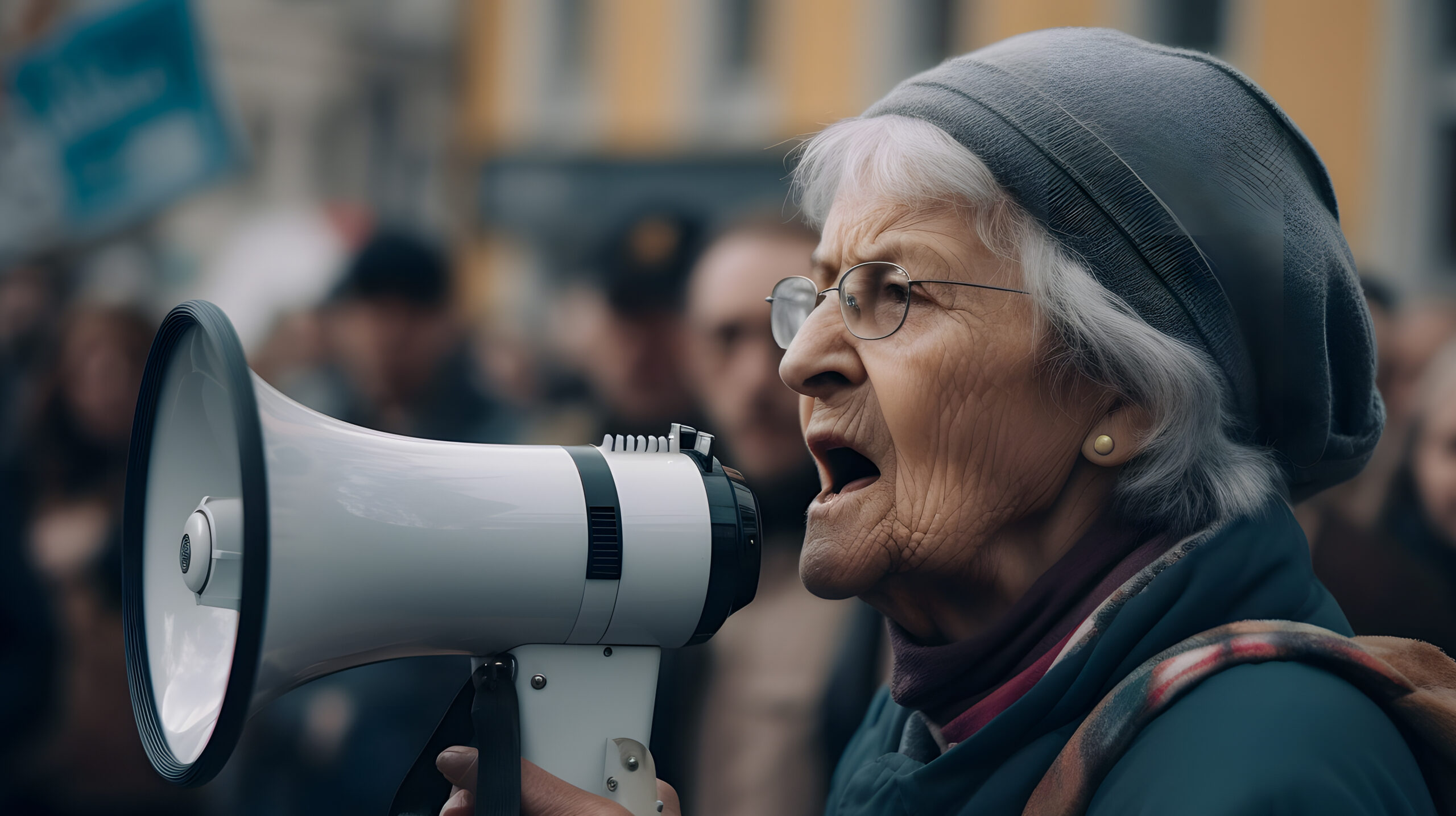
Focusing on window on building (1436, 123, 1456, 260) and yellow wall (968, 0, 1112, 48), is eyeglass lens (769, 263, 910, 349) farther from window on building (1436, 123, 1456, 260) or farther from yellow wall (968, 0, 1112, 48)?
yellow wall (968, 0, 1112, 48)

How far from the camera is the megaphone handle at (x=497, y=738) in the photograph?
1.49 metres

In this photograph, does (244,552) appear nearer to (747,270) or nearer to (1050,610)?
(1050,610)

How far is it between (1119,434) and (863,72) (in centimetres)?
1108

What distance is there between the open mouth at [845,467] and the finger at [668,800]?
453 millimetres

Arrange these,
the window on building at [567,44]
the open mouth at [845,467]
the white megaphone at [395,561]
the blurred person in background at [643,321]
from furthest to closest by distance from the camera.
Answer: the window on building at [567,44], the blurred person in background at [643,321], the open mouth at [845,467], the white megaphone at [395,561]

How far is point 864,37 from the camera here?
1209cm

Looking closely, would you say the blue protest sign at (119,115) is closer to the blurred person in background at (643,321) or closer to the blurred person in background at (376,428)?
the blurred person in background at (376,428)

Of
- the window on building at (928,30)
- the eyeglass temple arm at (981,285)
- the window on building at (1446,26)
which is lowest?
the window on building at (928,30)

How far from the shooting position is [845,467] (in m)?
1.74

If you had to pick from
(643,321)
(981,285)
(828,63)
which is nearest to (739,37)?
(828,63)

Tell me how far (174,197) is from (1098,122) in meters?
4.09

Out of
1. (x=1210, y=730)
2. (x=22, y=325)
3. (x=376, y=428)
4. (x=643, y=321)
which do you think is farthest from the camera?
(x=22, y=325)

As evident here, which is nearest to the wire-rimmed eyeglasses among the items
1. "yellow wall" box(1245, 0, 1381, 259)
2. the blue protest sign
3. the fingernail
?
the fingernail

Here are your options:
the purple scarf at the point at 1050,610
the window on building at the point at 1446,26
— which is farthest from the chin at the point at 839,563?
the window on building at the point at 1446,26
